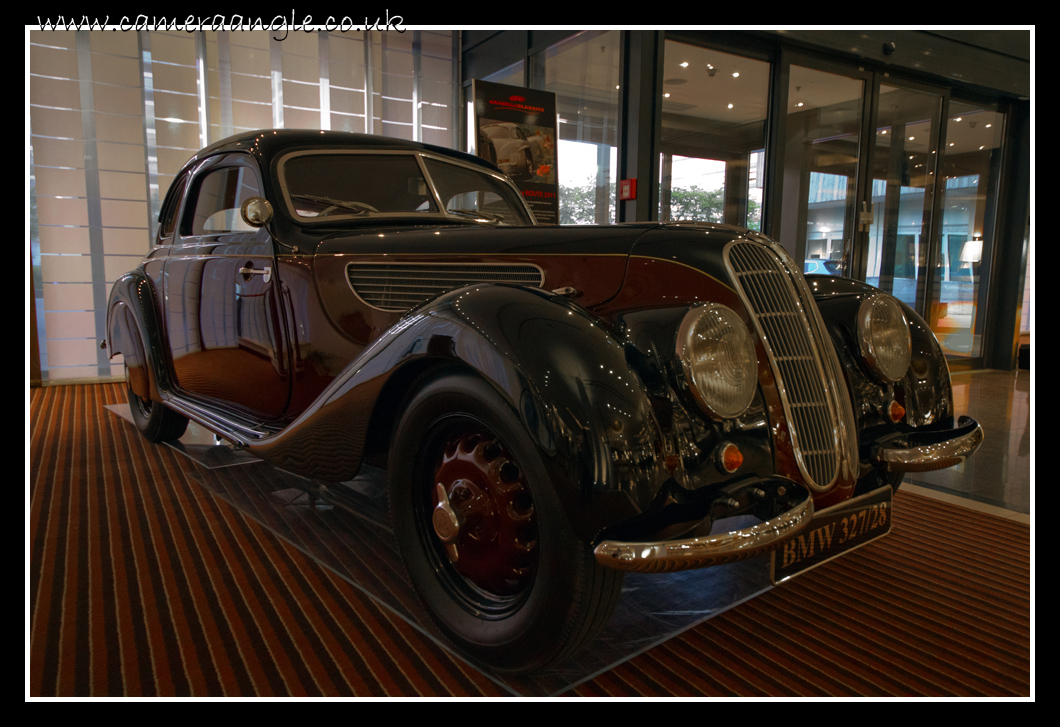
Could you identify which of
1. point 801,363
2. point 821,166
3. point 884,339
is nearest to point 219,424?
point 801,363

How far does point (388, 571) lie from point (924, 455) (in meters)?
1.57

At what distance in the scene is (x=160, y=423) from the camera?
11.5 ft

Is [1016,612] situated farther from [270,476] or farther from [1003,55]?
[1003,55]

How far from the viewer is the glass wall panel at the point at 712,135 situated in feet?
17.9

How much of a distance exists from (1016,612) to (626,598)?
1090mm

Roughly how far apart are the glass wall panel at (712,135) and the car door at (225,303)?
3558mm

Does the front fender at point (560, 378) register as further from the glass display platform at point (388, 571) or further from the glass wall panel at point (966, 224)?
the glass wall panel at point (966, 224)

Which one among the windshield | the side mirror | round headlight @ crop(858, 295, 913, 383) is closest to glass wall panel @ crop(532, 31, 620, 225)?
the windshield

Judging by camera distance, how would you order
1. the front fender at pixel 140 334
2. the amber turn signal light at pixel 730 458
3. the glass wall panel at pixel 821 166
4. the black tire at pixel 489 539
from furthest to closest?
the glass wall panel at pixel 821 166 → the front fender at pixel 140 334 → the amber turn signal light at pixel 730 458 → the black tire at pixel 489 539

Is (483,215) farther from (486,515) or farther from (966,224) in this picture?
(966,224)

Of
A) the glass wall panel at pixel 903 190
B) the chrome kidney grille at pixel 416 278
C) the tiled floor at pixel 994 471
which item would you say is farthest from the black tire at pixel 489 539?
the glass wall panel at pixel 903 190

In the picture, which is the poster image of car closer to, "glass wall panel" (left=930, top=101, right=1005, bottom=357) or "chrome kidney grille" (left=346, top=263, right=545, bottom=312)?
"chrome kidney grille" (left=346, top=263, right=545, bottom=312)

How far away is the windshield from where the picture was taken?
8.59 ft

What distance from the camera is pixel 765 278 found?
68.3 inches
